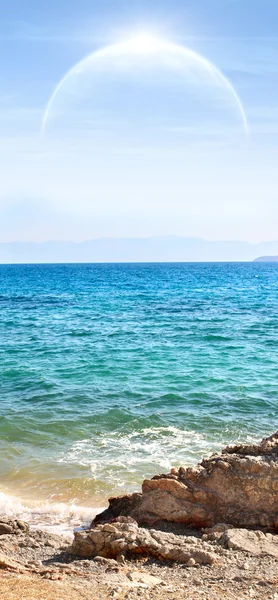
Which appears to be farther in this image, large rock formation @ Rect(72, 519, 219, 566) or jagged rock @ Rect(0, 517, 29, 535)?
jagged rock @ Rect(0, 517, 29, 535)

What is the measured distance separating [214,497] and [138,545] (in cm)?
167

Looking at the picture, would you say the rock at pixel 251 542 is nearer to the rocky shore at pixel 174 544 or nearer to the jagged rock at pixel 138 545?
the rocky shore at pixel 174 544

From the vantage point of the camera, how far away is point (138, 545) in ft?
24.2

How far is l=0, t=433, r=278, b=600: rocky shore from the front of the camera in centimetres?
638

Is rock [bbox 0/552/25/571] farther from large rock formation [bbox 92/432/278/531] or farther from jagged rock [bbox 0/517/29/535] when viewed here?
large rock formation [bbox 92/432/278/531]

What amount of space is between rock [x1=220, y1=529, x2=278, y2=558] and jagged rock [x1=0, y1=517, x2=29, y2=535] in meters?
3.20

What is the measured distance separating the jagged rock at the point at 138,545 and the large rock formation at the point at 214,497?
0.75 m

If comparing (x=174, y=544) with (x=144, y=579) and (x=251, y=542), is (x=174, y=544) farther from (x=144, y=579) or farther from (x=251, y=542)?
(x=251, y=542)

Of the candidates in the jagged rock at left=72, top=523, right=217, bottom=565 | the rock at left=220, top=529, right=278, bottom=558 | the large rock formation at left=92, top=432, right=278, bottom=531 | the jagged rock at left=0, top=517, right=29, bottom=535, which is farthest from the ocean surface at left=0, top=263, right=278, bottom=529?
the rock at left=220, top=529, right=278, bottom=558

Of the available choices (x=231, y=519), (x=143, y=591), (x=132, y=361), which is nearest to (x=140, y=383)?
(x=132, y=361)

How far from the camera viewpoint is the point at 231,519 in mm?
8398

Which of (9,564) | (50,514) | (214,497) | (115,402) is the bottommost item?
(50,514)

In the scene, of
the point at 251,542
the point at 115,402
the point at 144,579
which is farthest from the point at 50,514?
the point at 115,402

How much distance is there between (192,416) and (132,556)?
8.87m
